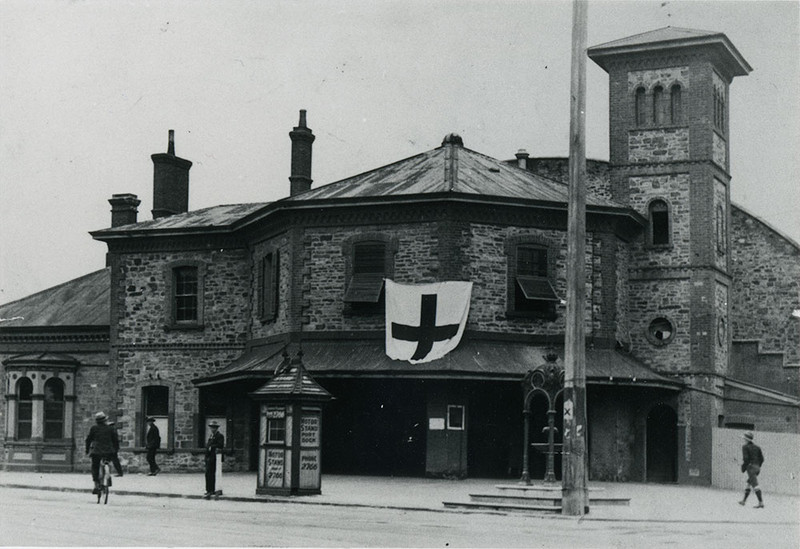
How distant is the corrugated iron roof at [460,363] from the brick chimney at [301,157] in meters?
7.74

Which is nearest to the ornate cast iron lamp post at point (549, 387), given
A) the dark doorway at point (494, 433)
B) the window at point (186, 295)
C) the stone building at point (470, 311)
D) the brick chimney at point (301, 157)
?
the stone building at point (470, 311)

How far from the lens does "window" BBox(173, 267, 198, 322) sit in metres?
38.2

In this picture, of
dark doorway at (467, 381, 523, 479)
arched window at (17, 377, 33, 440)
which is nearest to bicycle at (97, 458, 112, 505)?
dark doorway at (467, 381, 523, 479)

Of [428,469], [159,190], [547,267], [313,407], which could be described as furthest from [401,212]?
[159,190]

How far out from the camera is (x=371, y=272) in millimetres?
33094

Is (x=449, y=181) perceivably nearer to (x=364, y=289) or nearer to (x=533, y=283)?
(x=533, y=283)

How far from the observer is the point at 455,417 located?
31.7 metres

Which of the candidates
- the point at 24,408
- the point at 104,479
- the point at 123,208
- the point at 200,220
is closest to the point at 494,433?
the point at 104,479

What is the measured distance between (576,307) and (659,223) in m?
16.2

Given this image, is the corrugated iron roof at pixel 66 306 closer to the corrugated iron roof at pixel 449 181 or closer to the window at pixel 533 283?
the corrugated iron roof at pixel 449 181

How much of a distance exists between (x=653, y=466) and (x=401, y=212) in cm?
1042

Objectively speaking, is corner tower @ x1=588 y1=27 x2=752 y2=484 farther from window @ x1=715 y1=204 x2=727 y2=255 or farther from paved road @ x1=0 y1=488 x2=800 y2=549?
paved road @ x1=0 y1=488 x2=800 y2=549

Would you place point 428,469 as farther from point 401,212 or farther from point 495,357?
point 401,212

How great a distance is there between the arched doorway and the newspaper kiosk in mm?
13852
